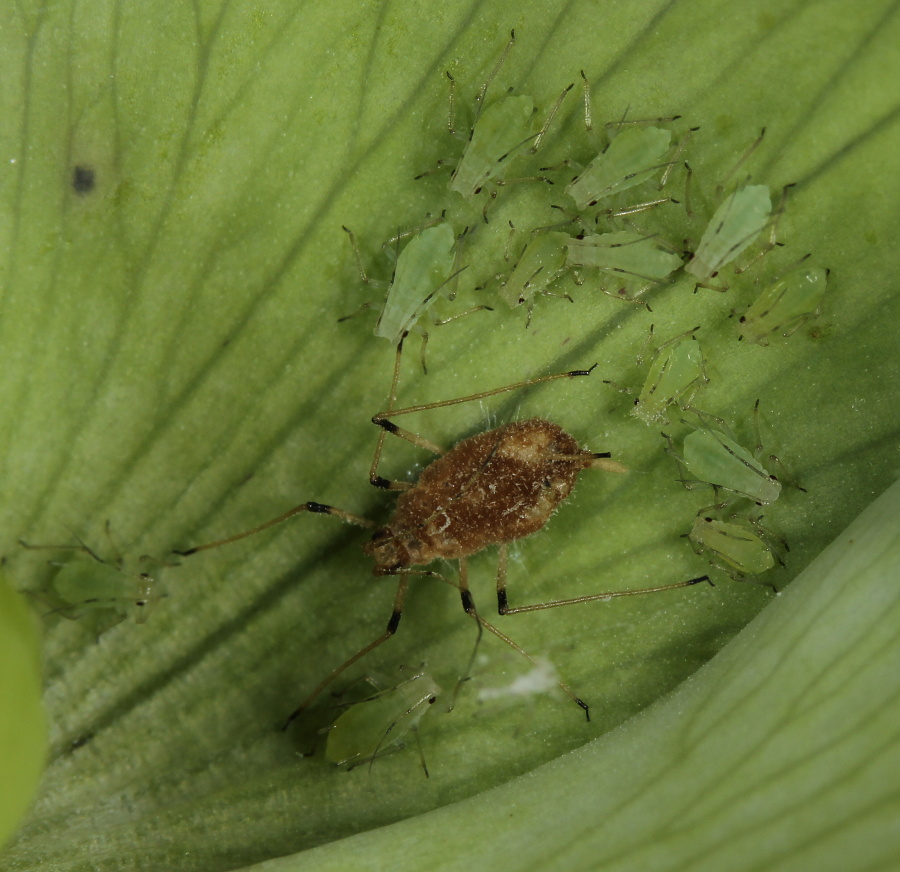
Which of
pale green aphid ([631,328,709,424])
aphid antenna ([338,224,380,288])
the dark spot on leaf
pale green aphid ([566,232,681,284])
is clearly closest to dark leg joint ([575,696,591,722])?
pale green aphid ([631,328,709,424])

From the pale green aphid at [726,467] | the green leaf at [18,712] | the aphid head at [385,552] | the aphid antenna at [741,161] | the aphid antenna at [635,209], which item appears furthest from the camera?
the aphid head at [385,552]

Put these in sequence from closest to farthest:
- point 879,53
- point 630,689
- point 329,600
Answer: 1. point 879,53
2. point 630,689
3. point 329,600

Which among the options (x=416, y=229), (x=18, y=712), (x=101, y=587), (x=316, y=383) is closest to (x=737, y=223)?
(x=416, y=229)

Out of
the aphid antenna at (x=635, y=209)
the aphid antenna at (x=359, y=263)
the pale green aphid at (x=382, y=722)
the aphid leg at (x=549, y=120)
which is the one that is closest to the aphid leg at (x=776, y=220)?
the aphid antenna at (x=635, y=209)

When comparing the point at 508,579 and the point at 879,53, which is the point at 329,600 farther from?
the point at 879,53

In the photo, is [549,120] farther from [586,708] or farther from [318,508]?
[586,708]

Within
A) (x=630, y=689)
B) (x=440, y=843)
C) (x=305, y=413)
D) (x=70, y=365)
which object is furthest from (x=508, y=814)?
(x=70, y=365)

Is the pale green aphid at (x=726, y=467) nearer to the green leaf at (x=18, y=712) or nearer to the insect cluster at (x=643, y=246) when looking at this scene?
the insect cluster at (x=643, y=246)
